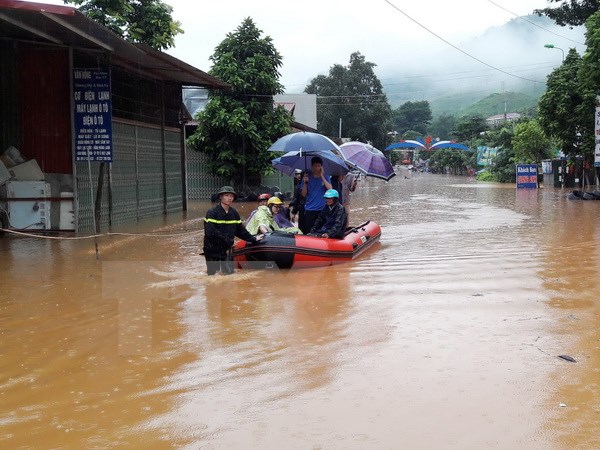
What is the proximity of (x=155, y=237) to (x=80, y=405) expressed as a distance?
1027cm

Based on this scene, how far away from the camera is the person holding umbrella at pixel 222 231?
9711 mm

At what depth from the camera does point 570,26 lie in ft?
117

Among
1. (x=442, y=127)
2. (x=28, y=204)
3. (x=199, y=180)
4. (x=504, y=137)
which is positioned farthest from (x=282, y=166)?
(x=442, y=127)

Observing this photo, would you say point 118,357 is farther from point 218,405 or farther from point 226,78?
A: point 226,78

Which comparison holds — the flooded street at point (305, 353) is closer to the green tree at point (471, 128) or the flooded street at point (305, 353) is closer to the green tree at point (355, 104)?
the green tree at point (355, 104)

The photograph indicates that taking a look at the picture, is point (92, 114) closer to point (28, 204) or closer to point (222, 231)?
point (28, 204)

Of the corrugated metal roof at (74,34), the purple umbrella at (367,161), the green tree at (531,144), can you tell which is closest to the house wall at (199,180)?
the corrugated metal roof at (74,34)

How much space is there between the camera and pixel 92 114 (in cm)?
1423

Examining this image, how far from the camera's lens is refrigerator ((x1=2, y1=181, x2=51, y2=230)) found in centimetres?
1423

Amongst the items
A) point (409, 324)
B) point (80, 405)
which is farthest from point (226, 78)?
point (80, 405)

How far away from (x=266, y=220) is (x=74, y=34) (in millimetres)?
5073

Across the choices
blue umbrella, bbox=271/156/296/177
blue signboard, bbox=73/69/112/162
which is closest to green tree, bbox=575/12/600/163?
blue umbrella, bbox=271/156/296/177

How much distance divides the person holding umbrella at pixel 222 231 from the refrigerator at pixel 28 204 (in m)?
5.88

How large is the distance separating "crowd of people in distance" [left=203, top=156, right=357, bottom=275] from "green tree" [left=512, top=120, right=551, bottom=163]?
30.4m
